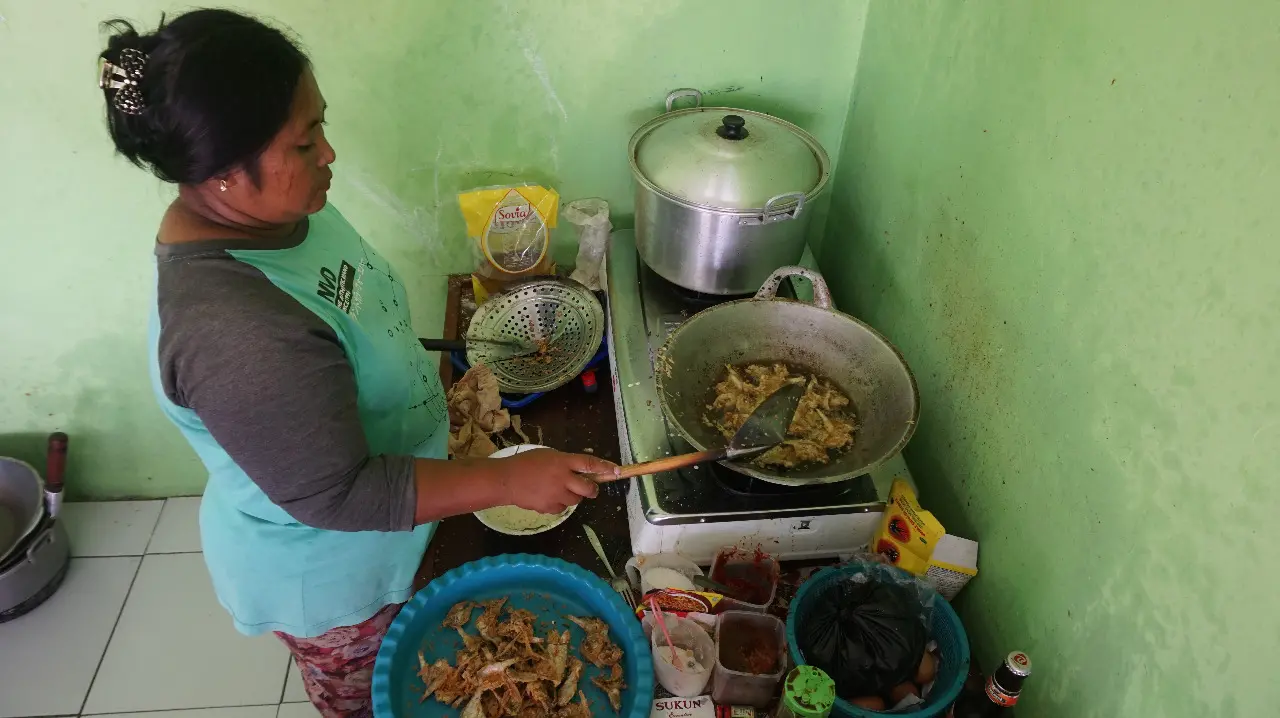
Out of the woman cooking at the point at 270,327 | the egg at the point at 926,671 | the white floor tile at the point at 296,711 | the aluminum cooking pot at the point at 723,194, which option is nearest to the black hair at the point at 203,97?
the woman cooking at the point at 270,327

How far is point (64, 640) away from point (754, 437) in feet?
6.34

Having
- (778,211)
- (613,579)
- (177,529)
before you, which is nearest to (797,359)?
(778,211)

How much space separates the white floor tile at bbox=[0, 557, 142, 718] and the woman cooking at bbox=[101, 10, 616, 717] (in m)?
1.19

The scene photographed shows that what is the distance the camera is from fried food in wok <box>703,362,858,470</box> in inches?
43.4

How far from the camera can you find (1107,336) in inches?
32.0

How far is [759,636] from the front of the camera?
1049 millimetres

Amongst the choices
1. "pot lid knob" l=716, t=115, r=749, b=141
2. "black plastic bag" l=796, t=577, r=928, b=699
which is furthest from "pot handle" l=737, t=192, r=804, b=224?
"black plastic bag" l=796, t=577, r=928, b=699

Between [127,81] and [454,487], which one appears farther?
[454,487]

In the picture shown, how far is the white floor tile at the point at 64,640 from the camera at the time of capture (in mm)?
1802

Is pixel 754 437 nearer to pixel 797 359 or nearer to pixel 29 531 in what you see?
pixel 797 359

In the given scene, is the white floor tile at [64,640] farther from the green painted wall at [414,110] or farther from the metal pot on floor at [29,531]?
the green painted wall at [414,110]

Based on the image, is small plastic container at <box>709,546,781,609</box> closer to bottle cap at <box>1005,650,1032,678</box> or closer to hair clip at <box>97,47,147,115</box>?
bottle cap at <box>1005,650,1032,678</box>

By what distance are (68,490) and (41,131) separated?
3.85 ft

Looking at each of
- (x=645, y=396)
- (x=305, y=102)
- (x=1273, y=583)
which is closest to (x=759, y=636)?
(x=645, y=396)
